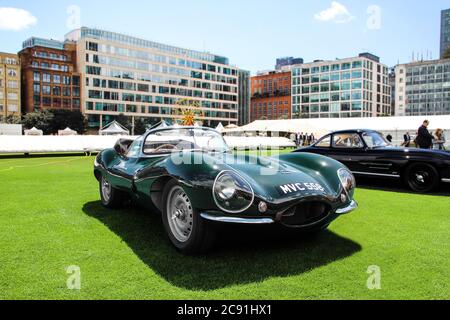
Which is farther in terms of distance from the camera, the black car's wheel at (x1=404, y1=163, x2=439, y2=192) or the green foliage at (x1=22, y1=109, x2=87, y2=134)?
the green foliage at (x1=22, y1=109, x2=87, y2=134)

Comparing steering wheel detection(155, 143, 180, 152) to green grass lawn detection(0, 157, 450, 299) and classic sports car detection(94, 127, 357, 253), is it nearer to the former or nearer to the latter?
classic sports car detection(94, 127, 357, 253)

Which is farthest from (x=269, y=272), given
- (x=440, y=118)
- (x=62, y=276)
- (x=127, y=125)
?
(x=127, y=125)

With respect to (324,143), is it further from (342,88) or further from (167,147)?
(342,88)

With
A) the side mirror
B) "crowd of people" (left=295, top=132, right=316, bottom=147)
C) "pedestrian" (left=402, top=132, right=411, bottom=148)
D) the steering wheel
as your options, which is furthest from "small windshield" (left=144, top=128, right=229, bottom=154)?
"crowd of people" (left=295, top=132, right=316, bottom=147)

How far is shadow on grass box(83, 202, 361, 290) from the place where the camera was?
3.14m

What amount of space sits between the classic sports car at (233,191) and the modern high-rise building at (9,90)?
9450 cm

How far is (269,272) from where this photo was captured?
3227 mm

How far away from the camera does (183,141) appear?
5289 millimetres

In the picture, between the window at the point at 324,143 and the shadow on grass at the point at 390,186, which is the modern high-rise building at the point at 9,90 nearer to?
the window at the point at 324,143

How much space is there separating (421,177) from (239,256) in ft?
18.5

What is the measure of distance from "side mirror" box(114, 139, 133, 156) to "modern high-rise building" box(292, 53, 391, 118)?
12371 cm

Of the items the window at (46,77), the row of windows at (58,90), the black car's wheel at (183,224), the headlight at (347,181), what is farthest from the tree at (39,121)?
the headlight at (347,181)

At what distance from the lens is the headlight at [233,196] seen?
3.34 meters
